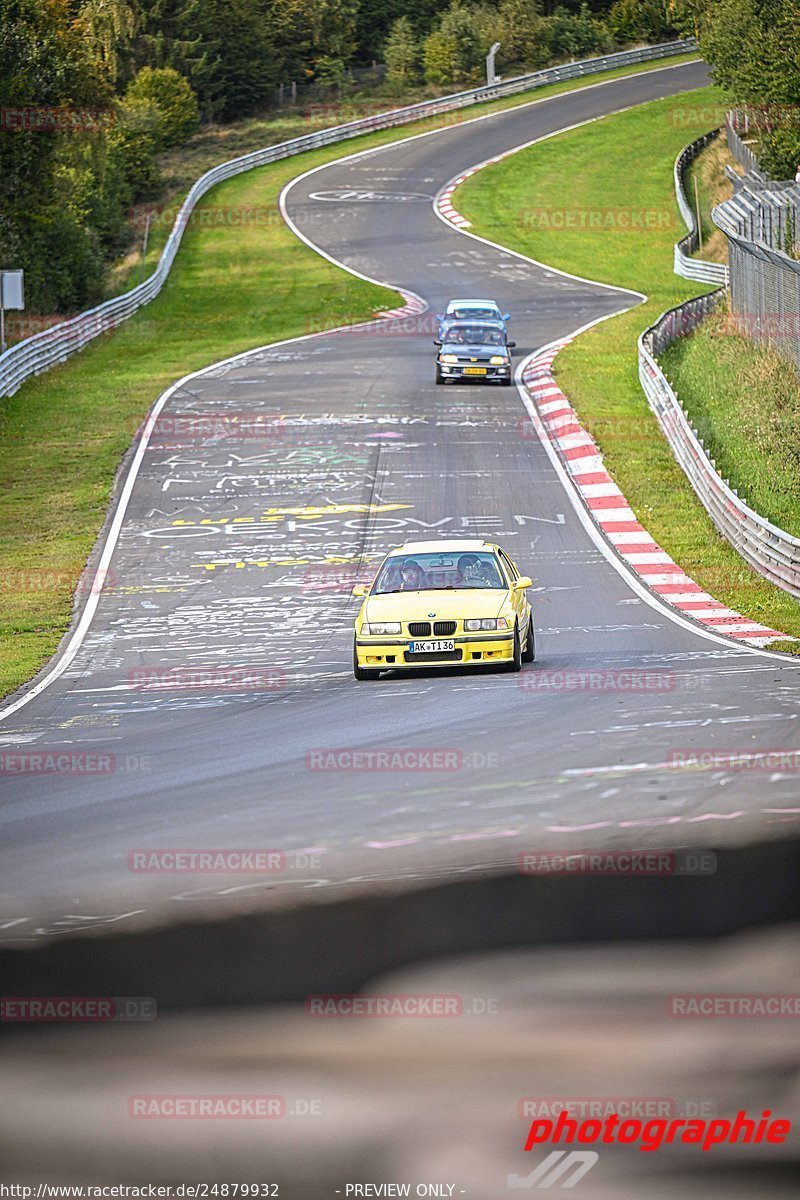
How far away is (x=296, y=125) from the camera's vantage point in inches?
3354

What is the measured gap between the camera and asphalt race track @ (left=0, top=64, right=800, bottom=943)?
25.4 feet

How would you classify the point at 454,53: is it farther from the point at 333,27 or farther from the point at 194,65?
the point at 194,65

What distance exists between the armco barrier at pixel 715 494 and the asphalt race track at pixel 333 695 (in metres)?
2.07

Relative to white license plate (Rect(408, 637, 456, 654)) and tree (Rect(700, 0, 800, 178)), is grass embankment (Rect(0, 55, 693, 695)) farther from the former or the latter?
tree (Rect(700, 0, 800, 178))

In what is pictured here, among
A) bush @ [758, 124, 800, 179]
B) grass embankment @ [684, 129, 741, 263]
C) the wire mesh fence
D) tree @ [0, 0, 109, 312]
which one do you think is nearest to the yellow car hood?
the wire mesh fence

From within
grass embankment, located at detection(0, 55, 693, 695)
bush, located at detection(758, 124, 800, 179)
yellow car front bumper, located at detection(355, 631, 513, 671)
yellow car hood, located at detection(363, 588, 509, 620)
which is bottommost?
grass embankment, located at detection(0, 55, 693, 695)

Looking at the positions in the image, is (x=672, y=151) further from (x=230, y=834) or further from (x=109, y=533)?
(x=230, y=834)

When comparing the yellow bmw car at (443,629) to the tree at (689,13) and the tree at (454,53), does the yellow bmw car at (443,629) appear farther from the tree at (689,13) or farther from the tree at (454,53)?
the tree at (454,53)

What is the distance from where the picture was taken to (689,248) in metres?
58.9

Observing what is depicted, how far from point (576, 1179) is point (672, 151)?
74.7m

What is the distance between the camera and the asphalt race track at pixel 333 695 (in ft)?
25.4

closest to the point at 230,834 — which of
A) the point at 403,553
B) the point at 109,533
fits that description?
A: the point at 403,553

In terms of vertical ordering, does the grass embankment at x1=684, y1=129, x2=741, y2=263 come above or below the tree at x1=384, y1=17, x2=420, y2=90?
below

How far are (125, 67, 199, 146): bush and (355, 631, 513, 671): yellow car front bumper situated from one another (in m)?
68.7
